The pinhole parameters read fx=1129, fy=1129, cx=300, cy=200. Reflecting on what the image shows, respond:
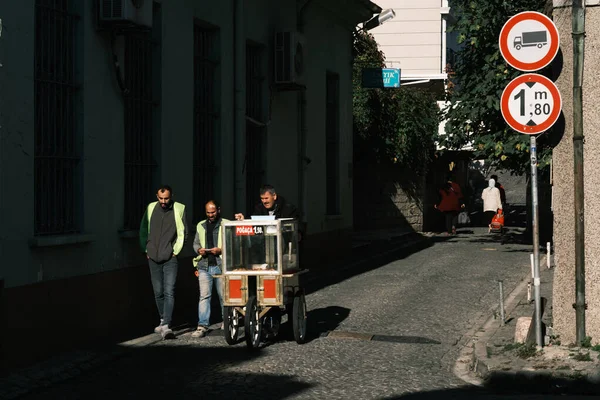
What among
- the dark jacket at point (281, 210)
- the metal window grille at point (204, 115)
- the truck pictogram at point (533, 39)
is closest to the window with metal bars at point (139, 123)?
the metal window grille at point (204, 115)

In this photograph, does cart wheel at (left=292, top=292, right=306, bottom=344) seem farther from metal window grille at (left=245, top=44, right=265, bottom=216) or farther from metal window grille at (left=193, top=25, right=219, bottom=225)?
metal window grille at (left=245, top=44, right=265, bottom=216)

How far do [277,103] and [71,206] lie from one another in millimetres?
7552

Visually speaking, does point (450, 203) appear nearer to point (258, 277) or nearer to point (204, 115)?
point (204, 115)

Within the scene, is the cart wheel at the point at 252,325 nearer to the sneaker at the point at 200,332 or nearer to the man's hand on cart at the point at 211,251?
the sneaker at the point at 200,332

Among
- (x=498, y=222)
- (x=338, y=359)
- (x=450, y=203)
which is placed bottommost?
(x=338, y=359)

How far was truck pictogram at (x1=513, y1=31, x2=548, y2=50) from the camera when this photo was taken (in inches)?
403

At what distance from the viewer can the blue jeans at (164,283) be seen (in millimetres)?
12336

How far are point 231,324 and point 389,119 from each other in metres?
19.9

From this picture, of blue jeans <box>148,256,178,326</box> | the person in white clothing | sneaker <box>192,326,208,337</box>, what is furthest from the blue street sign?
sneaker <box>192,326,208,337</box>

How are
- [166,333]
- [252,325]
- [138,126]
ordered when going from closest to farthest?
[252,325], [166,333], [138,126]

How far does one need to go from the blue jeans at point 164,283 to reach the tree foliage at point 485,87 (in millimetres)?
10663

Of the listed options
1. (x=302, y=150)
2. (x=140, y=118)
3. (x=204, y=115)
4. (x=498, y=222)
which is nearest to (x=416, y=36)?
(x=498, y=222)

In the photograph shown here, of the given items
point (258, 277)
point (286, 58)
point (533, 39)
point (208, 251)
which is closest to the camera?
point (533, 39)

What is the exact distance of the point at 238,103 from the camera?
16.7 m
